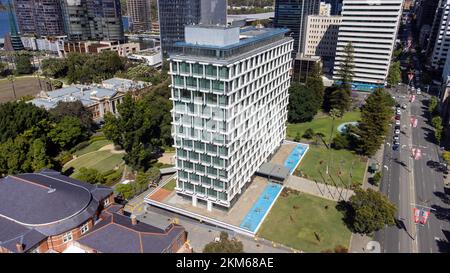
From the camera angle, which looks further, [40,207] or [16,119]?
[16,119]

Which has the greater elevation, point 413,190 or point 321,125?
point 321,125

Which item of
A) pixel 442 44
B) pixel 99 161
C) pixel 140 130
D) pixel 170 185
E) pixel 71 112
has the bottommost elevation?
pixel 99 161

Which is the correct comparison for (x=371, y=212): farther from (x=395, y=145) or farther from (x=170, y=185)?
(x=395, y=145)

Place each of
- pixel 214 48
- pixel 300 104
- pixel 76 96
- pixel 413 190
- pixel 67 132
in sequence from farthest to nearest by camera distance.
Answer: pixel 76 96 < pixel 300 104 < pixel 67 132 < pixel 413 190 < pixel 214 48

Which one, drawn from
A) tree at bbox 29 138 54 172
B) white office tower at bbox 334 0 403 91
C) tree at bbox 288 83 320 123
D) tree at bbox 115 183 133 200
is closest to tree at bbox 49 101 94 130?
tree at bbox 29 138 54 172

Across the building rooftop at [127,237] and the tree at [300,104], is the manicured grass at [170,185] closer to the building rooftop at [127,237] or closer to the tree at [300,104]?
the building rooftop at [127,237]

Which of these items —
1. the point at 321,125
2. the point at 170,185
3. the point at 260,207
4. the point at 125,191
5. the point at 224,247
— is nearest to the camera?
the point at 224,247

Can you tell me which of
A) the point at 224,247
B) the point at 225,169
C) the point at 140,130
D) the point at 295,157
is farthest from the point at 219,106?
the point at 295,157
